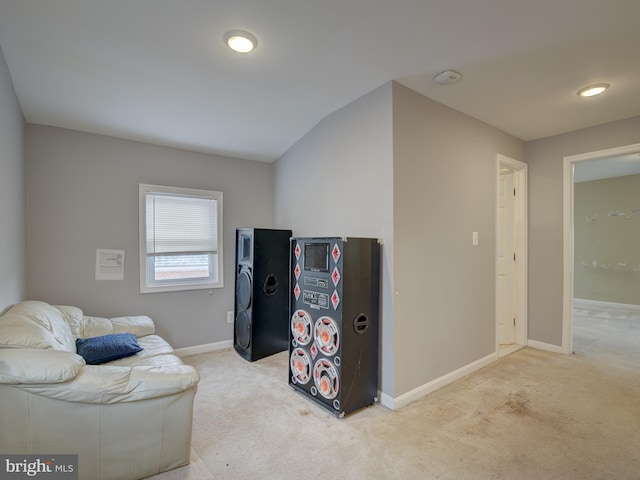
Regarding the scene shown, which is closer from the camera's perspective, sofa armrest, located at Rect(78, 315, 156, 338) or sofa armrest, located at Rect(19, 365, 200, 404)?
sofa armrest, located at Rect(19, 365, 200, 404)

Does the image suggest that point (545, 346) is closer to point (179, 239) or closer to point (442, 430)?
point (442, 430)

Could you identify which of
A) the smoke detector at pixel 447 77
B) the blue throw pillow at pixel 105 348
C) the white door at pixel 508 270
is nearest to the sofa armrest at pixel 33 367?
the blue throw pillow at pixel 105 348

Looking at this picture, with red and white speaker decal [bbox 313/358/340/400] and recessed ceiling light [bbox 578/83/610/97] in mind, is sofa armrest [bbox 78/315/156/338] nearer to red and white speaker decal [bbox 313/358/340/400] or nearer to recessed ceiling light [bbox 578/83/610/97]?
red and white speaker decal [bbox 313/358/340/400]

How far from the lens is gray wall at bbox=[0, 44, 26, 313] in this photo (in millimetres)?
1916

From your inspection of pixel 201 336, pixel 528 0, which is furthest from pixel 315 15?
pixel 201 336

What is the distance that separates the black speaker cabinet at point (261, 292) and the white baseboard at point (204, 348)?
26 cm

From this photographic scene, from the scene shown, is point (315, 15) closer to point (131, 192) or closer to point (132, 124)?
point (132, 124)

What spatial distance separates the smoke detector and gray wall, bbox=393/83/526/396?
0.73 ft

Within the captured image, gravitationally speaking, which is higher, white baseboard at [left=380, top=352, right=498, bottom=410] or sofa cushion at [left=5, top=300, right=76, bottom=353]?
sofa cushion at [left=5, top=300, right=76, bottom=353]

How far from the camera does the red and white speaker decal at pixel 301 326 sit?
2.49 m

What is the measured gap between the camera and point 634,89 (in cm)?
249

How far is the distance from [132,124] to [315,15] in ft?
7.03

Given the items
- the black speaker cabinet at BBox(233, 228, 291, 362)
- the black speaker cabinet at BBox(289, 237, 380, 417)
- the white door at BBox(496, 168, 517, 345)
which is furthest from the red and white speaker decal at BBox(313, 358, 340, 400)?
the white door at BBox(496, 168, 517, 345)

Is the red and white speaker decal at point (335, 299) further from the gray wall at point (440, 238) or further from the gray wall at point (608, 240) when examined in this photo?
the gray wall at point (608, 240)
